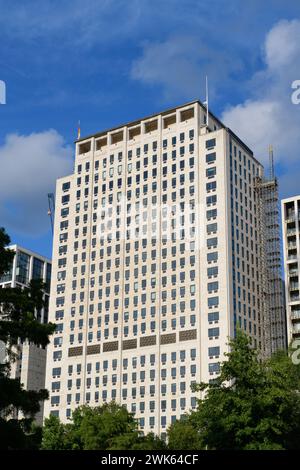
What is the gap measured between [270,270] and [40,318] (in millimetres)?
62039

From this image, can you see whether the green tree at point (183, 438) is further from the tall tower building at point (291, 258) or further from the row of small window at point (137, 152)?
the row of small window at point (137, 152)

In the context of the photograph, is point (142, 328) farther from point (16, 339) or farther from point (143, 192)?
point (16, 339)

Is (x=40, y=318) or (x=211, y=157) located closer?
(x=211, y=157)

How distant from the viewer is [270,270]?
137125 mm

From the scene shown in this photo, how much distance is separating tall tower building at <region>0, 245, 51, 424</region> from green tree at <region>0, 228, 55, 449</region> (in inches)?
3773

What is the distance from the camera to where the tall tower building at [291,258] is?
131250 mm

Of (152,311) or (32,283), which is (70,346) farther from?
(32,283)

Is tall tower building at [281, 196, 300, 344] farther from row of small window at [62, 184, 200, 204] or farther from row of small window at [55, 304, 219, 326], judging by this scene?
row of small window at [62, 184, 200, 204]

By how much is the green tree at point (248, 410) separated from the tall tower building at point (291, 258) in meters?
73.9

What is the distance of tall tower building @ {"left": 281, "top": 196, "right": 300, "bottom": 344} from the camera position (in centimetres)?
13125

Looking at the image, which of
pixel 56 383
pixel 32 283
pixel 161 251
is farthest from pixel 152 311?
pixel 32 283

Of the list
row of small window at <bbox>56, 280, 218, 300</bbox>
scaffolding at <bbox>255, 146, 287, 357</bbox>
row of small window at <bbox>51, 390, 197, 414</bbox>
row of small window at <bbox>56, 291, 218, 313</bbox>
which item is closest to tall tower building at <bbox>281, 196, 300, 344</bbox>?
scaffolding at <bbox>255, 146, 287, 357</bbox>

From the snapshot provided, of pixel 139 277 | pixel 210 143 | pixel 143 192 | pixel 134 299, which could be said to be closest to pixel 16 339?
pixel 134 299

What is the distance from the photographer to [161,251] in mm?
131875
